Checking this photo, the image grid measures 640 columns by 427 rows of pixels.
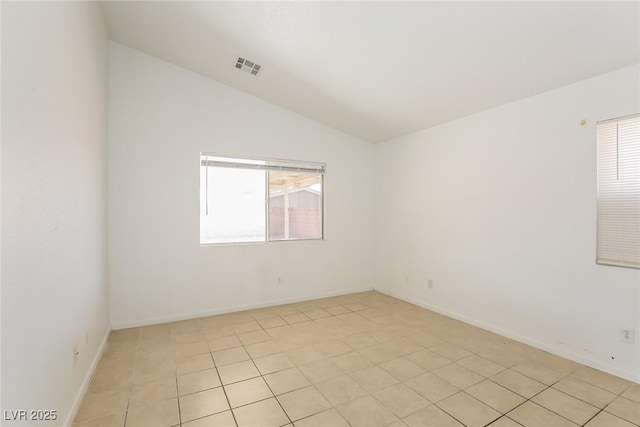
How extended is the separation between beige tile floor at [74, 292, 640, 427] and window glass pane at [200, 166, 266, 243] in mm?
1197

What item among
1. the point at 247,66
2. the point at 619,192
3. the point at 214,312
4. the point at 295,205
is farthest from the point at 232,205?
the point at 619,192

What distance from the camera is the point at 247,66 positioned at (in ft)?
11.2

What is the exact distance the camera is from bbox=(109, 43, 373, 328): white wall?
11.2ft

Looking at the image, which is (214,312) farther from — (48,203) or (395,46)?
(395,46)

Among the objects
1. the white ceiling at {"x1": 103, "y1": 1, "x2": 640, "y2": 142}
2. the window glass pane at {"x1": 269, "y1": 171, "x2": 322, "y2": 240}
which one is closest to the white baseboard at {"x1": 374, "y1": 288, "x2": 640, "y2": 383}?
the window glass pane at {"x1": 269, "y1": 171, "x2": 322, "y2": 240}

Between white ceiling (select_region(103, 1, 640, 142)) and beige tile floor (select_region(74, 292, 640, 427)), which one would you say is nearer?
beige tile floor (select_region(74, 292, 640, 427))

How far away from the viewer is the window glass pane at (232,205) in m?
3.90

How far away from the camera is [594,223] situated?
2561 mm

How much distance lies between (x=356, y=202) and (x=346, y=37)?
281 centimetres

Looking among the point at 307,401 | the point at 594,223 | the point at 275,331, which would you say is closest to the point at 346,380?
the point at 307,401

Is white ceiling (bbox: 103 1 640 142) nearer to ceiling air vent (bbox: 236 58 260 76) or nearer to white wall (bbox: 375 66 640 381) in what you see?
ceiling air vent (bbox: 236 58 260 76)

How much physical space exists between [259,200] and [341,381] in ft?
8.77

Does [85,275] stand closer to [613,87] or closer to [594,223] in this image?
[594,223]

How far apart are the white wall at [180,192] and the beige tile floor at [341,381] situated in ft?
1.64
